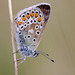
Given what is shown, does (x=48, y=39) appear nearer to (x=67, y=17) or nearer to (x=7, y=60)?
(x=67, y=17)

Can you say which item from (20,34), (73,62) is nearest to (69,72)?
(73,62)

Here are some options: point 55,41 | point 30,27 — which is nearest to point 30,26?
point 30,27

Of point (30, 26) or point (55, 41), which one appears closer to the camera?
point (30, 26)

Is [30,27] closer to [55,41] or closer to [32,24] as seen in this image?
[32,24]

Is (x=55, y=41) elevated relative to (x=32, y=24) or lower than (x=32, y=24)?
lower

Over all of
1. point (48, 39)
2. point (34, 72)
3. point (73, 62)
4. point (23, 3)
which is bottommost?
point (34, 72)
